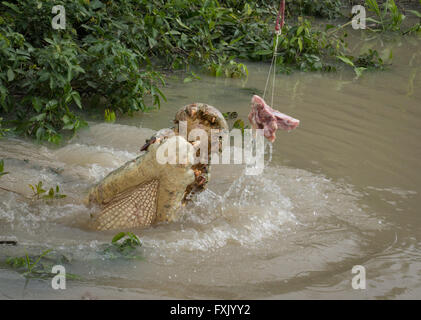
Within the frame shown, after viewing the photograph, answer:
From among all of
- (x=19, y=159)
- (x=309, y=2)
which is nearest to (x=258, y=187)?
(x=19, y=159)

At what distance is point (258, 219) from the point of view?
9.46 ft

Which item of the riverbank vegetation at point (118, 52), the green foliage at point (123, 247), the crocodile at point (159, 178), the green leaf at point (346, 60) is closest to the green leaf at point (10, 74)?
the riverbank vegetation at point (118, 52)

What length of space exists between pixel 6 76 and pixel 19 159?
938mm

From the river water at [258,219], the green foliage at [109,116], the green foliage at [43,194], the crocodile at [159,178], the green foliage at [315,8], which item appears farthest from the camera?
the green foliage at [315,8]

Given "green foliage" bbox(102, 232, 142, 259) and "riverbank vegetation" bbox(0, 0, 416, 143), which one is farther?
"riverbank vegetation" bbox(0, 0, 416, 143)

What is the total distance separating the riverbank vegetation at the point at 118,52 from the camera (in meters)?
3.91

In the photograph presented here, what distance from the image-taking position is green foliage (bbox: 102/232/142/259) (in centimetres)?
233

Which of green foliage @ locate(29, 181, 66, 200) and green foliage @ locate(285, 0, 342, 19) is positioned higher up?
green foliage @ locate(285, 0, 342, 19)

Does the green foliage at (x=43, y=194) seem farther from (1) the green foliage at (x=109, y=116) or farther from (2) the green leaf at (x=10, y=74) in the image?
(1) the green foliage at (x=109, y=116)

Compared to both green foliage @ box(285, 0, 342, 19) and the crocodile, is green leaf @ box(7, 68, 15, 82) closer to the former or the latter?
the crocodile

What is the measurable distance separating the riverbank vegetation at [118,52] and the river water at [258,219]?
0.92 ft

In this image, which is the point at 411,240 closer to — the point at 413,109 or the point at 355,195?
the point at 355,195

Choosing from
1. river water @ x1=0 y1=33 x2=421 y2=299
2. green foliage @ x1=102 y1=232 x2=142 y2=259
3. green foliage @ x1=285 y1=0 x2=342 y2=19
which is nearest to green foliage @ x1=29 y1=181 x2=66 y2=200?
river water @ x1=0 y1=33 x2=421 y2=299

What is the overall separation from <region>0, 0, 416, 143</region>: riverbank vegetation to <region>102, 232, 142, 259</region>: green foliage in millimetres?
1620
